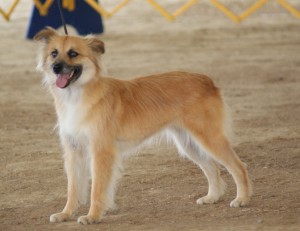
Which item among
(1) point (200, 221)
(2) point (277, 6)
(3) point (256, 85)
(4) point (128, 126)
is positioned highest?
(4) point (128, 126)

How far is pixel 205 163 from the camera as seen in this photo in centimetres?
783

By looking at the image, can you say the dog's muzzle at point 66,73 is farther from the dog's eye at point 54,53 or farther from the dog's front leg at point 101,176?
the dog's front leg at point 101,176

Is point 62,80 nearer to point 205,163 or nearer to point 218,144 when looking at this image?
point 218,144

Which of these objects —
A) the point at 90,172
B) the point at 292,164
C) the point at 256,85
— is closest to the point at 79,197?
the point at 90,172

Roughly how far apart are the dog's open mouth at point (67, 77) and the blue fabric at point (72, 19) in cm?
1259

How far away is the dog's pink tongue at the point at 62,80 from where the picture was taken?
7027 mm

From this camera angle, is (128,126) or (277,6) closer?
(128,126)

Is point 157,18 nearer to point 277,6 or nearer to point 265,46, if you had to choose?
point 277,6

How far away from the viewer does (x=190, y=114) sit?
741 centimetres

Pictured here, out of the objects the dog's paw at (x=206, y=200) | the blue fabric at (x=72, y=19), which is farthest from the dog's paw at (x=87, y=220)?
the blue fabric at (x=72, y=19)

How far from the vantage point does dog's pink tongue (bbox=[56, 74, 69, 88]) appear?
23.1 ft

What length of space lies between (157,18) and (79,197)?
1782 centimetres

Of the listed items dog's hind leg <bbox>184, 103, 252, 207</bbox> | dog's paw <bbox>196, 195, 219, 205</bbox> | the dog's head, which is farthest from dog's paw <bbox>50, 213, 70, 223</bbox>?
dog's hind leg <bbox>184, 103, 252, 207</bbox>

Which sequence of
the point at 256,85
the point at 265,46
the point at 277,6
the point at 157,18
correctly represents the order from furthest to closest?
the point at 277,6, the point at 157,18, the point at 265,46, the point at 256,85
